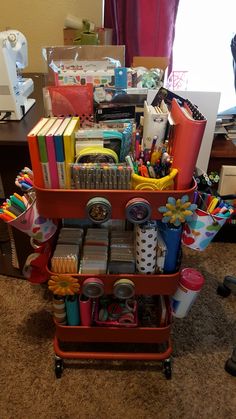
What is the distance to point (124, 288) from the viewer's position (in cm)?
90

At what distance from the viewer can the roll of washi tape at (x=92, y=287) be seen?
892mm

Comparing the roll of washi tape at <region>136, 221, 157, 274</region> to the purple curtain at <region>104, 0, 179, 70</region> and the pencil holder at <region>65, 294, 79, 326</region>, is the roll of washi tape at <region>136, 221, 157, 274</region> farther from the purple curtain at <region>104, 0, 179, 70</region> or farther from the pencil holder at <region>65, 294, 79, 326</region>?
the purple curtain at <region>104, 0, 179, 70</region>

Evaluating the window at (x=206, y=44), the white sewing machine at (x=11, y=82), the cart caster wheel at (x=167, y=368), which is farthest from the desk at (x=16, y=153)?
the window at (x=206, y=44)

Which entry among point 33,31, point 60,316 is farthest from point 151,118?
point 33,31

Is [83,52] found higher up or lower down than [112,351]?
higher up

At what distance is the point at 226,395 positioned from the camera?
1038 millimetres

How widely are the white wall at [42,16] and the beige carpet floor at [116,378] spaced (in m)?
1.73

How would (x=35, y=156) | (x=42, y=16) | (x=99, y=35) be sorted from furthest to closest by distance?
(x=42, y=16), (x=99, y=35), (x=35, y=156)

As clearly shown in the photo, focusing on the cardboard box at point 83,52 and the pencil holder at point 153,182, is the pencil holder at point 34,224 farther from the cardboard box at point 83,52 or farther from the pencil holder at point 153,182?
the cardboard box at point 83,52

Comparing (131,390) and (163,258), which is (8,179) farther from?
(131,390)

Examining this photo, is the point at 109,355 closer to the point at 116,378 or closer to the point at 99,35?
the point at 116,378

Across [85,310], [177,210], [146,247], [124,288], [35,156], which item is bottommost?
[85,310]

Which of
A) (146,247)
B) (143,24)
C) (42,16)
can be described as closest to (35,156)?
(146,247)

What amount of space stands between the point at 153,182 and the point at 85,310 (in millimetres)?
487
